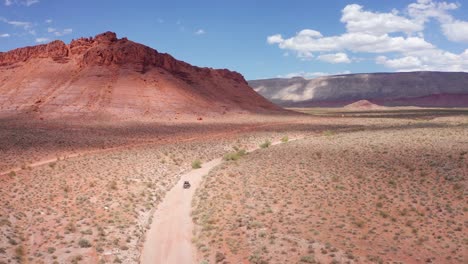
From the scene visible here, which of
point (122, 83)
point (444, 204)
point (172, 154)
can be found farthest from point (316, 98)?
point (444, 204)

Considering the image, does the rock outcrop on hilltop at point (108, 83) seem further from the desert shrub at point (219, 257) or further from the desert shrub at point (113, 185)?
the desert shrub at point (219, 257)

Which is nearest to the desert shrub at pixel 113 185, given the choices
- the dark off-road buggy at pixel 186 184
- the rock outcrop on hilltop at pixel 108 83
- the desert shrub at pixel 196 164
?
the dark off-road buggy at pixel 186 184

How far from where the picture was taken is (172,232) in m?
17.3

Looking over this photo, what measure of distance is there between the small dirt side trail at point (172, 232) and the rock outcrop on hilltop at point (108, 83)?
134 feet

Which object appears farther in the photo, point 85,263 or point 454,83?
point 454,83

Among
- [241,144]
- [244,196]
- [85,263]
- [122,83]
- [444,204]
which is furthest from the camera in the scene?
[122,83]

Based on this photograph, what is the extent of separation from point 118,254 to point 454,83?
171030mm

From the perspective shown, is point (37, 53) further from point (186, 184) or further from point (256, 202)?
point (256, 202)

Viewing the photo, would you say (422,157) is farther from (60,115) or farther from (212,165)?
(60,115)

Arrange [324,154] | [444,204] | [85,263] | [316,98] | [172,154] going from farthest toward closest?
[316,98] < [172,154] < [324,154] < [444,204] < [85,263]

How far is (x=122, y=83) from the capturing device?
69.4 meters

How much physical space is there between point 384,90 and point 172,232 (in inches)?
6566

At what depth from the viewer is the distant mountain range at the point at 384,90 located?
152 m

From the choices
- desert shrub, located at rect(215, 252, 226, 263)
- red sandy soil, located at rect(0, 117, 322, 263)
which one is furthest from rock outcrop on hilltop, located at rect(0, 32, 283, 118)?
desert shrub, located at rect(215, 252, 226, 263)
